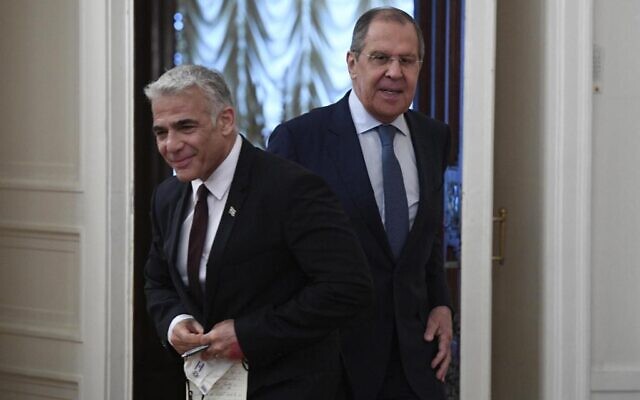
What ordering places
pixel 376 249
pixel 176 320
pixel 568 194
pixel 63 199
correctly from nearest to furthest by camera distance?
pixel 176 320 → pixel 376 249 → pixel 568 194 → pixel 63 199

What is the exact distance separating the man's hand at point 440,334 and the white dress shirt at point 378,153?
9.8 inches

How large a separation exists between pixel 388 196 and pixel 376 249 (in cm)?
14

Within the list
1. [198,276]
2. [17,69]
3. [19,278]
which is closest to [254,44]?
[17,69]

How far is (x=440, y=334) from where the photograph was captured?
2754 mm

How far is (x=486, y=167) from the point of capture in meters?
3.59

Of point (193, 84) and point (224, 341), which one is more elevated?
point (193, 84)

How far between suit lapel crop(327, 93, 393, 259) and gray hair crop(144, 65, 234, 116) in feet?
1.73

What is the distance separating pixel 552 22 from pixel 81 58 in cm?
165

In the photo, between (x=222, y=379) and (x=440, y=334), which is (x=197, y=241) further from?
(x=440, y=334)

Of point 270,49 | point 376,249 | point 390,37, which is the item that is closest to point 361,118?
point 390,37

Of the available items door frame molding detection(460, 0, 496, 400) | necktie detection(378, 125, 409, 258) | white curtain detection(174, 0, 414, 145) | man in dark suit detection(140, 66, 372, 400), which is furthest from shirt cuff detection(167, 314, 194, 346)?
white curtain detection(174, 0, 414, 145)

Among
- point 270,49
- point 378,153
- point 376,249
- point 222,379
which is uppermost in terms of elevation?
point 270,49

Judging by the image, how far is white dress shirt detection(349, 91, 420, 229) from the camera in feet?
8.94

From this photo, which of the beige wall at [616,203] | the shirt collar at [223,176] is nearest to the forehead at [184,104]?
the shirt collar at [223,176]
